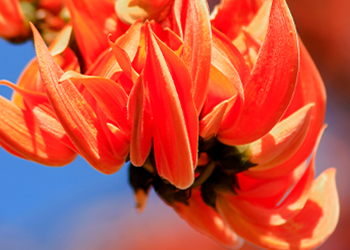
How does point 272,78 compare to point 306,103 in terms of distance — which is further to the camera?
point 306,103

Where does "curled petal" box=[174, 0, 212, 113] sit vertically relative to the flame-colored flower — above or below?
above

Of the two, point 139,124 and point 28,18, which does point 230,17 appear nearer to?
point 139,124

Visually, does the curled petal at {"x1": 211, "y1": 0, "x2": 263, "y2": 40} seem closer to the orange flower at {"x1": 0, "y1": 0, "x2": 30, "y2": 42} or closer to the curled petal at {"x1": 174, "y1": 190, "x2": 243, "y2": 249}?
the curled petal at {"x1": 174, "y1": 190, "x2": 243, "y2": 249}

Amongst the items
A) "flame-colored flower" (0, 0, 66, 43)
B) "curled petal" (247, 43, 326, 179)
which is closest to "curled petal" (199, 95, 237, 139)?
"curled petal" (247, 43, 326, 179)

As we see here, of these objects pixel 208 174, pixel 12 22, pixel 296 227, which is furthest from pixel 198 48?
pixel 12 22

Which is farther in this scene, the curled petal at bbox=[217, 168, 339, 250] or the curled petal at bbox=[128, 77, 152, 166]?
the curled petal at bbox=[217, 168, 339, 250]

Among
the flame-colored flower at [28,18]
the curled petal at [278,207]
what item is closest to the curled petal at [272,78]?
the curled petal at [278,207]

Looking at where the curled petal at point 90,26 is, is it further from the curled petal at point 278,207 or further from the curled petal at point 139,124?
the curled petal at point 278,207

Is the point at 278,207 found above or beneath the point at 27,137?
beneath

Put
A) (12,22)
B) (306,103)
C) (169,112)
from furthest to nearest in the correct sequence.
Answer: (12,22) → (306,103) → (169,112)
